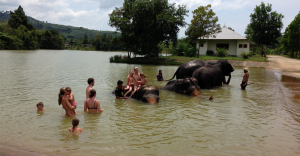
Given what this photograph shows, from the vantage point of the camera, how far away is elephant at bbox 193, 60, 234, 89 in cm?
1186

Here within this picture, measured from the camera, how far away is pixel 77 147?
488 cm

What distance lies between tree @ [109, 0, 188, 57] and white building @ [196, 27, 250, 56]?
8574mm

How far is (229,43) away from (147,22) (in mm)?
16214

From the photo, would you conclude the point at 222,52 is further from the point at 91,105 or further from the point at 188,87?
the point at 91,105

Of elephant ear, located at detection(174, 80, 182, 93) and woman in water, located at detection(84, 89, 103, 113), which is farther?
elephant ear, located at detection(174, 80, 182, 93)

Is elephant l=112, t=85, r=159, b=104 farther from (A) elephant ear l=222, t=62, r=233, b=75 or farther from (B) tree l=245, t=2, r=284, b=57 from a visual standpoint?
(B) tree l=245, t=2, r=284, b=57

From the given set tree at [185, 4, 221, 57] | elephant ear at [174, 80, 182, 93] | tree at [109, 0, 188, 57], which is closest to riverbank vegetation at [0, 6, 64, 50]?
tree at [109, 0, 188, 57]

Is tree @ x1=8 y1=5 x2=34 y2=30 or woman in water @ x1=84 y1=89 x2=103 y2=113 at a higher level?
tree @ x1=8 y1=5 x2=34 y2=30

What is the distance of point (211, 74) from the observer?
40.0 ft

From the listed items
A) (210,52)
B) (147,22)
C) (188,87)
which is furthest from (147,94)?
(210,52)

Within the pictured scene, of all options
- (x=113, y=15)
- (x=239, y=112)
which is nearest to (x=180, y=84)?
(x=239, y=112)

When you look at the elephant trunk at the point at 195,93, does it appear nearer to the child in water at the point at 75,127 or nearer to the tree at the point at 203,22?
the child in water at the point at 75,127

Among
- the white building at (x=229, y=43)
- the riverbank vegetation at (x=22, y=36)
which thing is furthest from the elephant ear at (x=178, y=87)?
the riverbank vegetation at (x=22, y=36)

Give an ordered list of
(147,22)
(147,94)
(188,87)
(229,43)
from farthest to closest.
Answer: (229,43), (147,22), (188,87), (147,94)
